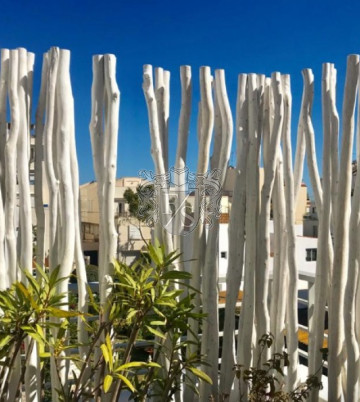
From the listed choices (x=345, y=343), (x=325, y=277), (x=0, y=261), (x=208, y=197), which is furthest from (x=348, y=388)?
(x=0, y=261)

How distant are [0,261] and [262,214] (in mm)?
1086

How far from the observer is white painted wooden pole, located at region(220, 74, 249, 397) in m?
1.97

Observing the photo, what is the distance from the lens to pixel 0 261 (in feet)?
5.65

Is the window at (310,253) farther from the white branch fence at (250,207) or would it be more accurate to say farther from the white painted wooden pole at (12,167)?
the white painted wooden pole at (12,167)

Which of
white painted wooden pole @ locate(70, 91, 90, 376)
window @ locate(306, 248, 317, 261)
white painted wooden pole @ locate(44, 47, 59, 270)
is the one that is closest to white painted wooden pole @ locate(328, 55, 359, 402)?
white painted wooden pole @ locate(70, 91, 90, 376)

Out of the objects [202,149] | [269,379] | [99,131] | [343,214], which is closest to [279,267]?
[343,214]

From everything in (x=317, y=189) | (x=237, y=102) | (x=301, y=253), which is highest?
(x=237, y=102)

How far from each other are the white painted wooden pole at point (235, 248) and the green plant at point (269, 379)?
68 millimetres

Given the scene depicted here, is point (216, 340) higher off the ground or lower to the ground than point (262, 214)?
lower

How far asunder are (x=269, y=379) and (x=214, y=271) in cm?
49

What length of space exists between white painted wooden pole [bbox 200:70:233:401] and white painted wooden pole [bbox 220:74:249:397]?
4cm

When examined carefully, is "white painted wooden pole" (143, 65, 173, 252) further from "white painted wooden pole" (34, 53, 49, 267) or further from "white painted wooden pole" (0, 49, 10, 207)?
"white painted wooden pole" (0, 49, 10, 207)

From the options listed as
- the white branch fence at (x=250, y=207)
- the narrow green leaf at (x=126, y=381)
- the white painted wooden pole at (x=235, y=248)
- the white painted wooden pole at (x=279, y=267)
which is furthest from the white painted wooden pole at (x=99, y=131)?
the white painted wooden pole at (x=279, y=267)

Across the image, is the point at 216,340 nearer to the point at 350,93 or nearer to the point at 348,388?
the point at 348,388
